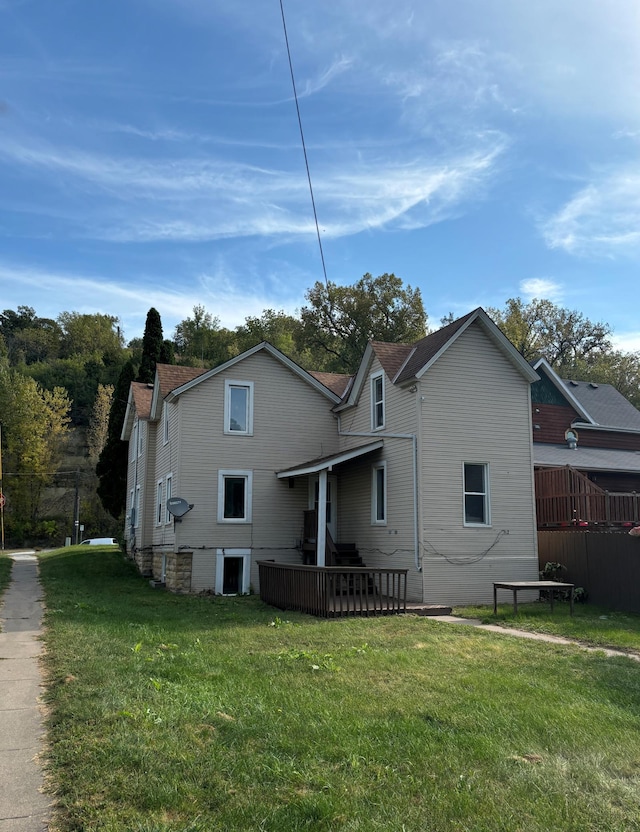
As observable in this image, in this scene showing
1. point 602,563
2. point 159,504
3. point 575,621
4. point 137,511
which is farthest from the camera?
point 137,511

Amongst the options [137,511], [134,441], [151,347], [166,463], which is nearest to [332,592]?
[166,463]

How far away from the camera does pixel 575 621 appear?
42.0ft

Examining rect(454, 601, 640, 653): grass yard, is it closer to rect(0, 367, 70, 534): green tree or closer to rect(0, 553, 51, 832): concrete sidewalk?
rect(0, 553, 51, 832): concrete sidewalk

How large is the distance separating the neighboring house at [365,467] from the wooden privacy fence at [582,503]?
3.66 feet

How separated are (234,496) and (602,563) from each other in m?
9.83

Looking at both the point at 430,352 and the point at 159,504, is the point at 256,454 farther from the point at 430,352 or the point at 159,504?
the point at 430,352

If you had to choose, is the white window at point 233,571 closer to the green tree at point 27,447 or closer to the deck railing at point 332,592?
the deck railing at point 332,592

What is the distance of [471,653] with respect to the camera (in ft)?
30.6

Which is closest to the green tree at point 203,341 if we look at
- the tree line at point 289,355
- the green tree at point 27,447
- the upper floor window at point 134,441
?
the tree line at point 289,355

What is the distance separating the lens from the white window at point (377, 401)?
1891cm

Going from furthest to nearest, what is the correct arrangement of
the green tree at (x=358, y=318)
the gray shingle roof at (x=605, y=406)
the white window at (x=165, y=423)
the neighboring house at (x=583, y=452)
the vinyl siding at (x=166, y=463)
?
the green tree at (x=358, y=318), the gray shingle roof at (x=605, y=406), the white window at (x=165, y=423), the vinyl siding at (x=166, y=463), the neighboring house at (x=583, y=452)

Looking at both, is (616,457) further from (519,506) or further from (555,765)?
(555,765)

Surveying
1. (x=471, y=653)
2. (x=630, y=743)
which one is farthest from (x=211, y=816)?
(x=471, y=653)

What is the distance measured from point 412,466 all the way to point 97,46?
1071 cm
